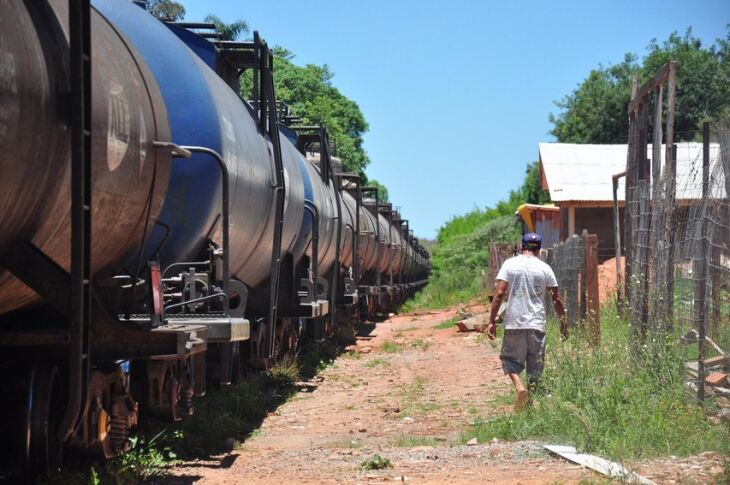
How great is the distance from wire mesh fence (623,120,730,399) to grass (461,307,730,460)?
8.8 inches

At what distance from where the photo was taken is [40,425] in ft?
20.8

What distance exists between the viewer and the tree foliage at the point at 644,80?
56281 mm

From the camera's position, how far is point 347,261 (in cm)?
2273

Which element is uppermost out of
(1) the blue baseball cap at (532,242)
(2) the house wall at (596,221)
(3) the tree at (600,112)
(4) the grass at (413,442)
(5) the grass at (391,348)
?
(3) the tree at (600,112)

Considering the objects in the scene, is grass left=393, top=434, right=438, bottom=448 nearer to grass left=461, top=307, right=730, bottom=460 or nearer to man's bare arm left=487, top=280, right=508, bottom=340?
grass left=461, top=307, right=730, bottom=460

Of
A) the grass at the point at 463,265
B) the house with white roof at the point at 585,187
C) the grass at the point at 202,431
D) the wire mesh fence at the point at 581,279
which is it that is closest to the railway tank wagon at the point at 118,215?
the grass at the point at 202,431

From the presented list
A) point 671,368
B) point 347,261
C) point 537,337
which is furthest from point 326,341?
point 671,368

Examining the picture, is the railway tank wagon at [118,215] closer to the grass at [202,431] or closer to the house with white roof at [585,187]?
the grass at [202,431]

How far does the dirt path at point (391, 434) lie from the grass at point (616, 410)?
0.38 metres

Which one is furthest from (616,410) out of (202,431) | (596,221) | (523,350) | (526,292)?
(596,221)

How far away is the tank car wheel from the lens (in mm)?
6305

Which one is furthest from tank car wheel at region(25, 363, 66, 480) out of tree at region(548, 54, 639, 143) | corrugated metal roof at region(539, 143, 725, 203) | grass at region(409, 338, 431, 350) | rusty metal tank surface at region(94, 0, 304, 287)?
tree at region(548, 54, 639, 143)

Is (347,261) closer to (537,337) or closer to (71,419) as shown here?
(537,337)

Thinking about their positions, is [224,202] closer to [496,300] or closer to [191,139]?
[191,139]
